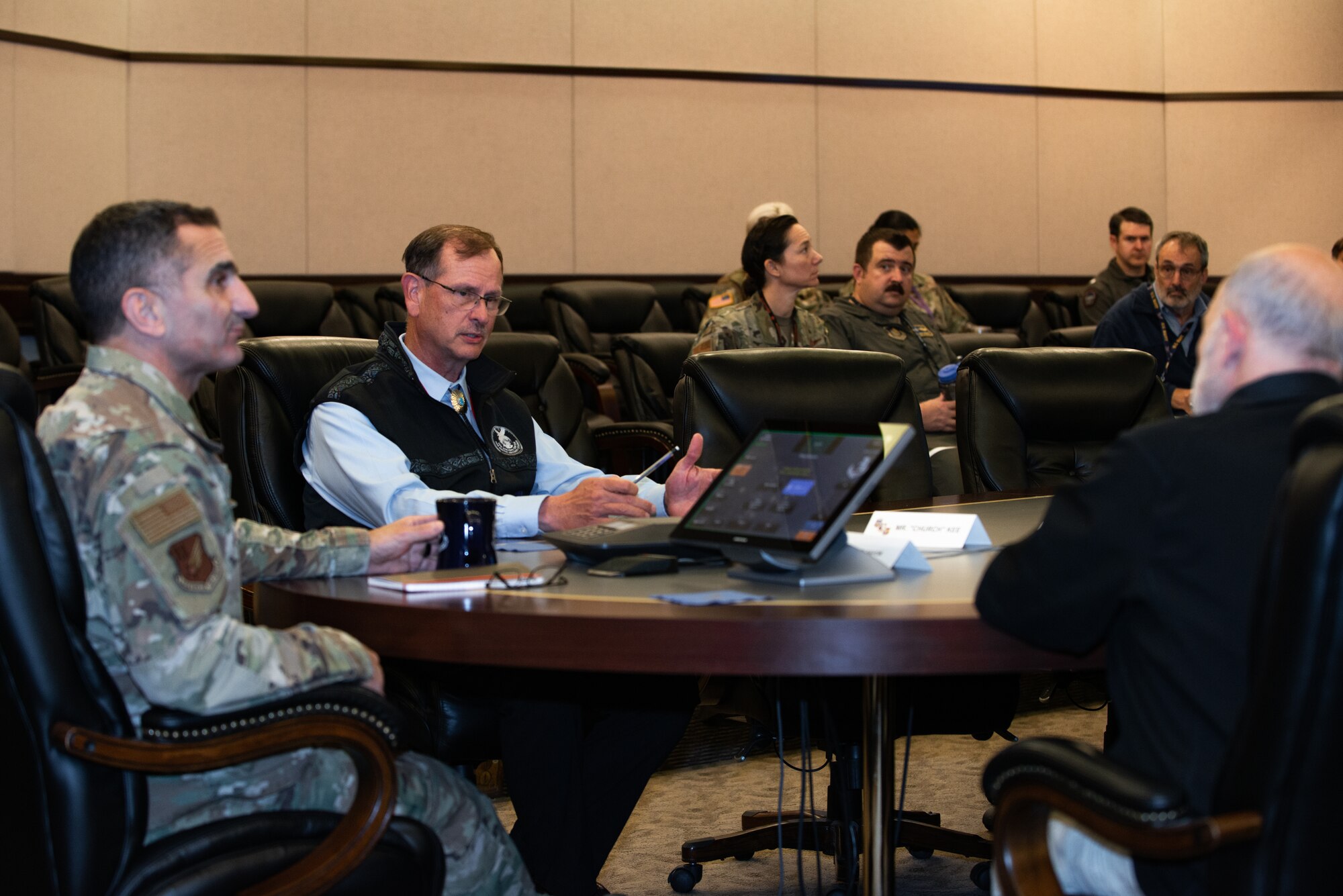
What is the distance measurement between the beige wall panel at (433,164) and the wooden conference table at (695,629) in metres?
5.48

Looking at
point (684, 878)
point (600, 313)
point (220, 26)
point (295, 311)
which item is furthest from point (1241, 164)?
point (684, 878)

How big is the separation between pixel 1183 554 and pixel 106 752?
1.07 metres

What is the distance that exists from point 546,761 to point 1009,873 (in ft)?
3.03

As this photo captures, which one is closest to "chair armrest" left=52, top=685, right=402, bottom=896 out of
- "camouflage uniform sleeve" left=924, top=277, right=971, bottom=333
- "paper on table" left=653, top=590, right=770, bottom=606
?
"paper on table" left=653, top=590, right=770, bottom=606

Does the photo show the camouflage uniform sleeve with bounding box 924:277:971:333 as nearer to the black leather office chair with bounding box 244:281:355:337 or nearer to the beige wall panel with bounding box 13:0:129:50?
the black leather office chair with bounding box 244:281:355:337

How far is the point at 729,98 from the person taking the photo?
24.6 ft

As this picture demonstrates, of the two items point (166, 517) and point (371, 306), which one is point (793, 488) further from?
point (371, 306)

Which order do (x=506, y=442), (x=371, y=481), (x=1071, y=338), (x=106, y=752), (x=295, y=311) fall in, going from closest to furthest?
(x=106, y=752), (x=371, y=481), (x=506, y=442), (x=1071, y=338), (x=295, y=311)

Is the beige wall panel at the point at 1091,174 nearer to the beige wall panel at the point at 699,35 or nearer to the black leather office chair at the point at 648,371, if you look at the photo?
the beige wall panel at the point at 699,35

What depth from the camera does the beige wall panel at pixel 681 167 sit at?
7281mm

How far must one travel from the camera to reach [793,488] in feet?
5.42

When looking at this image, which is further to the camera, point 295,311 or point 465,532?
point 295,311

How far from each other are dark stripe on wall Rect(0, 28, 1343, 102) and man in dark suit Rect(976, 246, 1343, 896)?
5.98 m

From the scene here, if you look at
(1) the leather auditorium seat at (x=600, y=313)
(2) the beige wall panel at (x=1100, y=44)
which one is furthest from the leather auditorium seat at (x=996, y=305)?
(1) the leather auditorium seat at (x=600, y=313)
